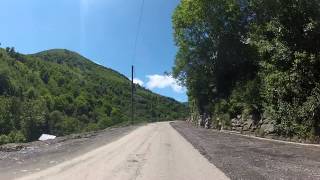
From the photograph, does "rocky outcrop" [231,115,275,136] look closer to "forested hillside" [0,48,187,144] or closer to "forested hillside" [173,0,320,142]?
"forested hillside" [173,0,320,142]

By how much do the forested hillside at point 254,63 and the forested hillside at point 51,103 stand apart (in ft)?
193

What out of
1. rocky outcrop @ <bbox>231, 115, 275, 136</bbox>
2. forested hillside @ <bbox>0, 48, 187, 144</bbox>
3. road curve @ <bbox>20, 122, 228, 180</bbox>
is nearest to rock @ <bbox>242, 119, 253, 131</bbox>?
rocky outcrop @ <bbox>231, 115, 275, 136</bbox>

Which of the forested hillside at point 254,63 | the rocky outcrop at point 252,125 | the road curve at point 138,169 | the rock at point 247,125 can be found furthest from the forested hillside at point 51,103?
the road curve at point 138,169

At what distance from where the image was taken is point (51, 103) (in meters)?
154

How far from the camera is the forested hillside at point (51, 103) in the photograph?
130500mm

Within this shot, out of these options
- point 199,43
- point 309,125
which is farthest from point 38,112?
point 309,125

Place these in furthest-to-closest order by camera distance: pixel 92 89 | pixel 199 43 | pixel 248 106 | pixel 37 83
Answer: pixel 92 89 → pixel 37 83 → pixel 199 43 → pixel 248 106

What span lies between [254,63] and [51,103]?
396 ft

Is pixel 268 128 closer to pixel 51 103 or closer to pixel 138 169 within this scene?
pixel 138 169

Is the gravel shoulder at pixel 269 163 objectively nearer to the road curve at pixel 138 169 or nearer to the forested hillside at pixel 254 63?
the road curve at pixel 138 169

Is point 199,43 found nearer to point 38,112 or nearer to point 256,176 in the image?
point 256,176

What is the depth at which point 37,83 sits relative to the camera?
568 feet

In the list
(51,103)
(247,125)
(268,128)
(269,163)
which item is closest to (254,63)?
(247,125)

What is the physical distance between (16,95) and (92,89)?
37.2 meters
